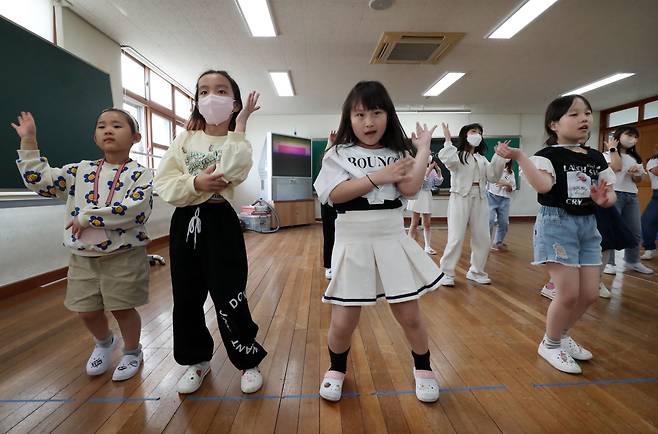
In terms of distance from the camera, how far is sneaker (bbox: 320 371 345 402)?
136 cm

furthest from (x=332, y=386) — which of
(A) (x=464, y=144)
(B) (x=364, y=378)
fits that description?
(A) (x=464, y=144)

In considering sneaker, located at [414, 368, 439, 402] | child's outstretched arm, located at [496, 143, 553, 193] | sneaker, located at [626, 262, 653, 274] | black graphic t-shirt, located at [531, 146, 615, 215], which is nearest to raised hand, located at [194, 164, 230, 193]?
sneaker, located at [414, 368, 439, 402]

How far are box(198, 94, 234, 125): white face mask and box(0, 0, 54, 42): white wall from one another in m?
2.81

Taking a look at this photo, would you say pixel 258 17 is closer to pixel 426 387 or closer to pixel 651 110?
pixel 426 387

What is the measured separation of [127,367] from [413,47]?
15.4 feet

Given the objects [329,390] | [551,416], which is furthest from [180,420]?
[551,416]

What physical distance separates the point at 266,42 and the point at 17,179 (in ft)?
10.5

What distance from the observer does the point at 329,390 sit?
53.6 inches

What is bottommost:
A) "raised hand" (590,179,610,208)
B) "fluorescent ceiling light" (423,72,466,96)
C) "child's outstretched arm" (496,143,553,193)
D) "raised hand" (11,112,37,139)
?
"raised hand" (590,179,610,208)

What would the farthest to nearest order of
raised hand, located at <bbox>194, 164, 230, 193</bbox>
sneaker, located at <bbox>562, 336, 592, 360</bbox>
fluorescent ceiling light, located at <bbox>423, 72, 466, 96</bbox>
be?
1. fluorescent ceiling light, located at <bbox>423, 72, 466, 96</bbox>
2. sneaker, located at <bbox>562, 336, 592, 360</bbox>
3. raised hand, located at <bbox>194, 164, 230, 193</bbox>

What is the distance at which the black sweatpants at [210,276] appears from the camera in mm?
1338

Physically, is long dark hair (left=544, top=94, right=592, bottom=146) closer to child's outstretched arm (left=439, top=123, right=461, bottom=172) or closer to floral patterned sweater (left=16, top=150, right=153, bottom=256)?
child's outstretched arm (left=439, top=123, right=461, bottom=172)

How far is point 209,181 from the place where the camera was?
1.21 m

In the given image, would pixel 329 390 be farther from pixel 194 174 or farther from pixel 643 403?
pixel 643 403
